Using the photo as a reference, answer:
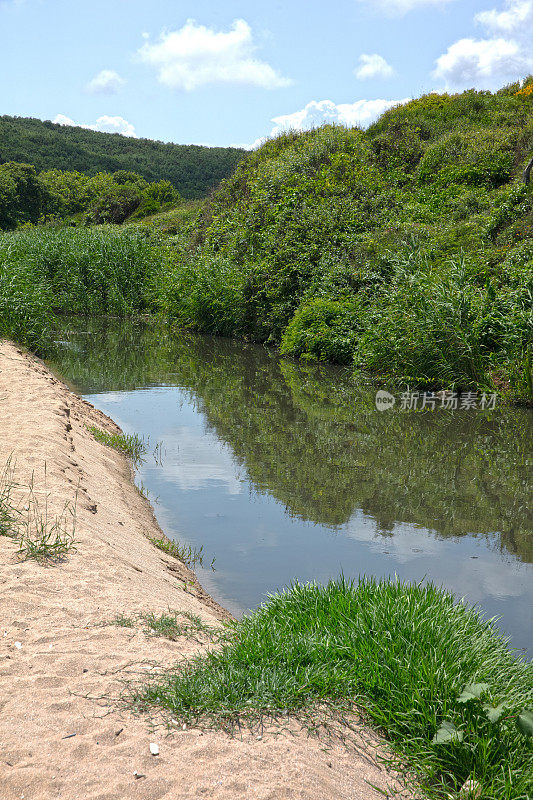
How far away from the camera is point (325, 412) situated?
10898mm

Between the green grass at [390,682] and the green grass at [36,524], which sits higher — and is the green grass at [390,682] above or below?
below

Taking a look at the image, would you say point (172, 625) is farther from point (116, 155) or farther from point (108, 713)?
point (116, 155)

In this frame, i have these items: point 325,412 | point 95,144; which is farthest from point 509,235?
point 95,144

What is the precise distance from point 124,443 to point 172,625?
548cm

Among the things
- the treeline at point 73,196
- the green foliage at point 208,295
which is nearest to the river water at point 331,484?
the green foliage at point 208,295

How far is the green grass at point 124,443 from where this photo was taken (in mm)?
8477

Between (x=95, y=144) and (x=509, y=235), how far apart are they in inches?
3785

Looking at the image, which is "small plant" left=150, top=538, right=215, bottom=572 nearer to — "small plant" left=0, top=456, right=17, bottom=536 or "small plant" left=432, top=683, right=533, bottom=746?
"small plant" left=0, top=456, right=17, bottom=536

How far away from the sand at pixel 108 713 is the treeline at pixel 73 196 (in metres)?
42.6

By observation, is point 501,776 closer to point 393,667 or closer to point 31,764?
point 393,667

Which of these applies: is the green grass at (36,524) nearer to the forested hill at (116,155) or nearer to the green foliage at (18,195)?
the green foliage at (18,195)

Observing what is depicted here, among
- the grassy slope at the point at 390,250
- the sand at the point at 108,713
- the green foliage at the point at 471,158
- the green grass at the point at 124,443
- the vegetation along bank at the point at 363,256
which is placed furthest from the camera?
the green foliage at the point at 471,158

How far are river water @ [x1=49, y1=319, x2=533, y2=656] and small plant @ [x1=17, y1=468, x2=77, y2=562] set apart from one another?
4.35 ft

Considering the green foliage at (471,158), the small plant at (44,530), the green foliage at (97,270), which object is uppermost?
the green foliage at (471,158)
